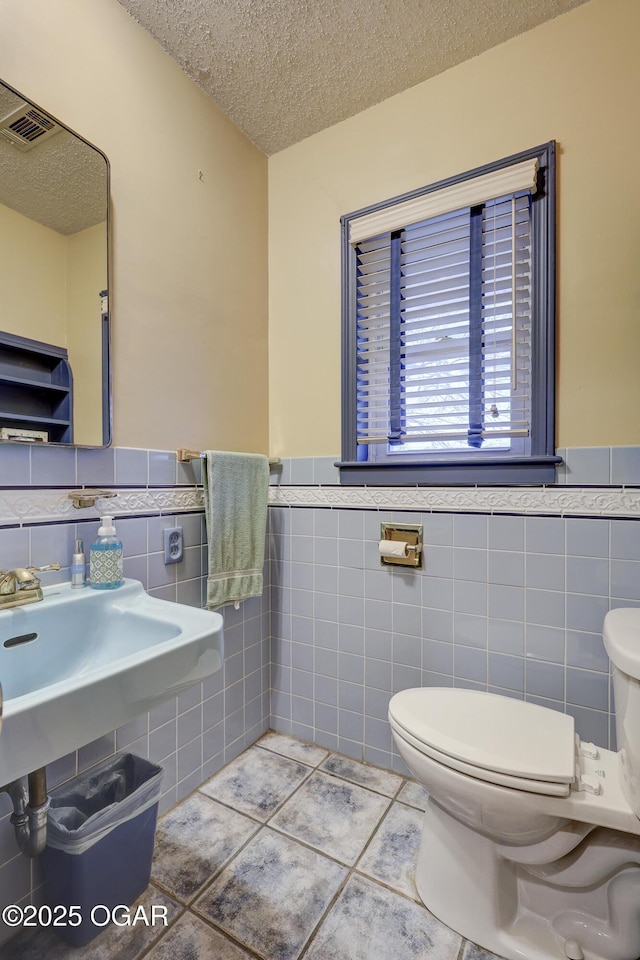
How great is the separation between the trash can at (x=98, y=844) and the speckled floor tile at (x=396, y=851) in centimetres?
60

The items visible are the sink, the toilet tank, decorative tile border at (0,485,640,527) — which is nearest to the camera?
the sink

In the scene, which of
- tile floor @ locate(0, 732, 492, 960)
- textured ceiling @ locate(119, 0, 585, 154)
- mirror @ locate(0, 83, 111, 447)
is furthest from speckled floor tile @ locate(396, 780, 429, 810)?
textured ceiling @ locate(119, 0, 585, 154)

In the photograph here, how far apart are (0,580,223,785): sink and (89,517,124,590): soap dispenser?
0.09 feet

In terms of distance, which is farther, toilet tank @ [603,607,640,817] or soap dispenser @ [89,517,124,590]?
soap dispenser @ [89,517,124,590]

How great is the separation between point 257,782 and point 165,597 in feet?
2.49

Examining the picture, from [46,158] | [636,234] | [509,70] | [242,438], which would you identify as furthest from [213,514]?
[509,70]

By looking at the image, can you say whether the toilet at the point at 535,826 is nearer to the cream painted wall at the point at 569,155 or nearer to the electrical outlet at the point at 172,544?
the cream painted wall at the point at 569,155

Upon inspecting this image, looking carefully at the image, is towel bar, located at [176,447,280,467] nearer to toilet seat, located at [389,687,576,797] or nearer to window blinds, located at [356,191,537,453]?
window blinds, located at [356,191,537,453]

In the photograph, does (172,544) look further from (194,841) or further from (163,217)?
(163,217)

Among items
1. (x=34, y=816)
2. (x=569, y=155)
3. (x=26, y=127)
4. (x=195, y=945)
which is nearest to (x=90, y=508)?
(x=34, y=816)

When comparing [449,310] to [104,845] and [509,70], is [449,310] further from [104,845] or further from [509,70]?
[104,845]

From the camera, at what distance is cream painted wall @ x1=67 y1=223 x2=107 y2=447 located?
1.16 m

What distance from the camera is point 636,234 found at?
1.23 meters

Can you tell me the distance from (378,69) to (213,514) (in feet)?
5.21
